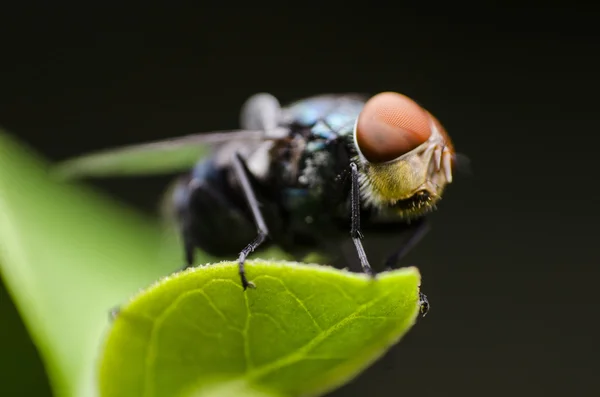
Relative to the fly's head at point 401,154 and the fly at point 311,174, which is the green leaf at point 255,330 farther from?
the fly's head at point 401,154

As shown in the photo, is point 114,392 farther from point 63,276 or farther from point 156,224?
point 156,224

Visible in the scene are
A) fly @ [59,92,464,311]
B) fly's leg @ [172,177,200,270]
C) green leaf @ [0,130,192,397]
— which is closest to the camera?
green leaf @ [0,130,192,397]

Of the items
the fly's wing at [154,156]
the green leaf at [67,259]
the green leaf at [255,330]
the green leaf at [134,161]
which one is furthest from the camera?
the green leaf at [134,161]

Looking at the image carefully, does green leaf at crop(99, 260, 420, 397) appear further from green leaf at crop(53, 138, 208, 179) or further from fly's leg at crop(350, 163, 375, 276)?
green leaf at crop(53, 138, 208, 179)

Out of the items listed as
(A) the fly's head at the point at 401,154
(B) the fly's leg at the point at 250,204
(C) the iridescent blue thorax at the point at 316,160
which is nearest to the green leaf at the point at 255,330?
(B) the fly's leg at the point at 250,204

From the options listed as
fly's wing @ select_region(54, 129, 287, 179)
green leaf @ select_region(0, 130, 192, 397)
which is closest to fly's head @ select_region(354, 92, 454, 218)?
fly's wing @ select_region(54, 129, 287, 179)

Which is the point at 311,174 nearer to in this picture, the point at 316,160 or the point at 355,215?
the point at 316,160

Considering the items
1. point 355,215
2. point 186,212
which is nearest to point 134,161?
point 186,212
